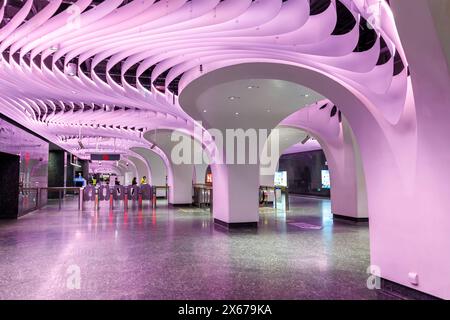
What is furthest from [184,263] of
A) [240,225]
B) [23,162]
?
[23,162]

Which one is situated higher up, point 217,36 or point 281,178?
point 217,36

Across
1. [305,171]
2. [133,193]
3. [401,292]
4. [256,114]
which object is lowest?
[401,292]

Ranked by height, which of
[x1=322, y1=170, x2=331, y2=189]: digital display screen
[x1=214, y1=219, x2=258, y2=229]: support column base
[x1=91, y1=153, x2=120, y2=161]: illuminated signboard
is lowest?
[x1=214, y1=219, x2=258, y2=229]: support column base

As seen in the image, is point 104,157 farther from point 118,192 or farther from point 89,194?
point 89,194

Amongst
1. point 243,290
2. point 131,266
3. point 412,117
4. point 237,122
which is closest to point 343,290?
point 243,290

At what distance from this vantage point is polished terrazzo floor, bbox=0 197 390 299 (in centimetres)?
440

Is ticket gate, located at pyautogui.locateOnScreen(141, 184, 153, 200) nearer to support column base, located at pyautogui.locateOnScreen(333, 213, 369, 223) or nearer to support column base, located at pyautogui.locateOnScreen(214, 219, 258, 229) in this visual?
support column base, located at pyautogui.locateOnScreen(214, 219, 258, 229)

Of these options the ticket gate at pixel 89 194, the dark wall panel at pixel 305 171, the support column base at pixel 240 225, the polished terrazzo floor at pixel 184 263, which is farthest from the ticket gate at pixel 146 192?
the dark wall panel at pixel 305 171

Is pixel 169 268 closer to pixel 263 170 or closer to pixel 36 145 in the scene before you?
pixel 36 145

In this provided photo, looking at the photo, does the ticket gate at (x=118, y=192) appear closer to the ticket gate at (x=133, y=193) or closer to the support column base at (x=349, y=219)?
the ticket gate at (x=133, y=193)

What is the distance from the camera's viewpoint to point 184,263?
588cm

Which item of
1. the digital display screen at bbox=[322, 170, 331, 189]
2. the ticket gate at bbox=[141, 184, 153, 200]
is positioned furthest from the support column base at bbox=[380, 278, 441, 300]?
the digital display screen at bbox=[322, 170, 331, 189]

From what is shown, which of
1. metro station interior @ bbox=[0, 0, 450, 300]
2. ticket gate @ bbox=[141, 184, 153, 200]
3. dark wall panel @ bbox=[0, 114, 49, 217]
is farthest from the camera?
ticket gate @ bbox=[141, 184, 153, 200]

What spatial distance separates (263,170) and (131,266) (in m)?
14.0
